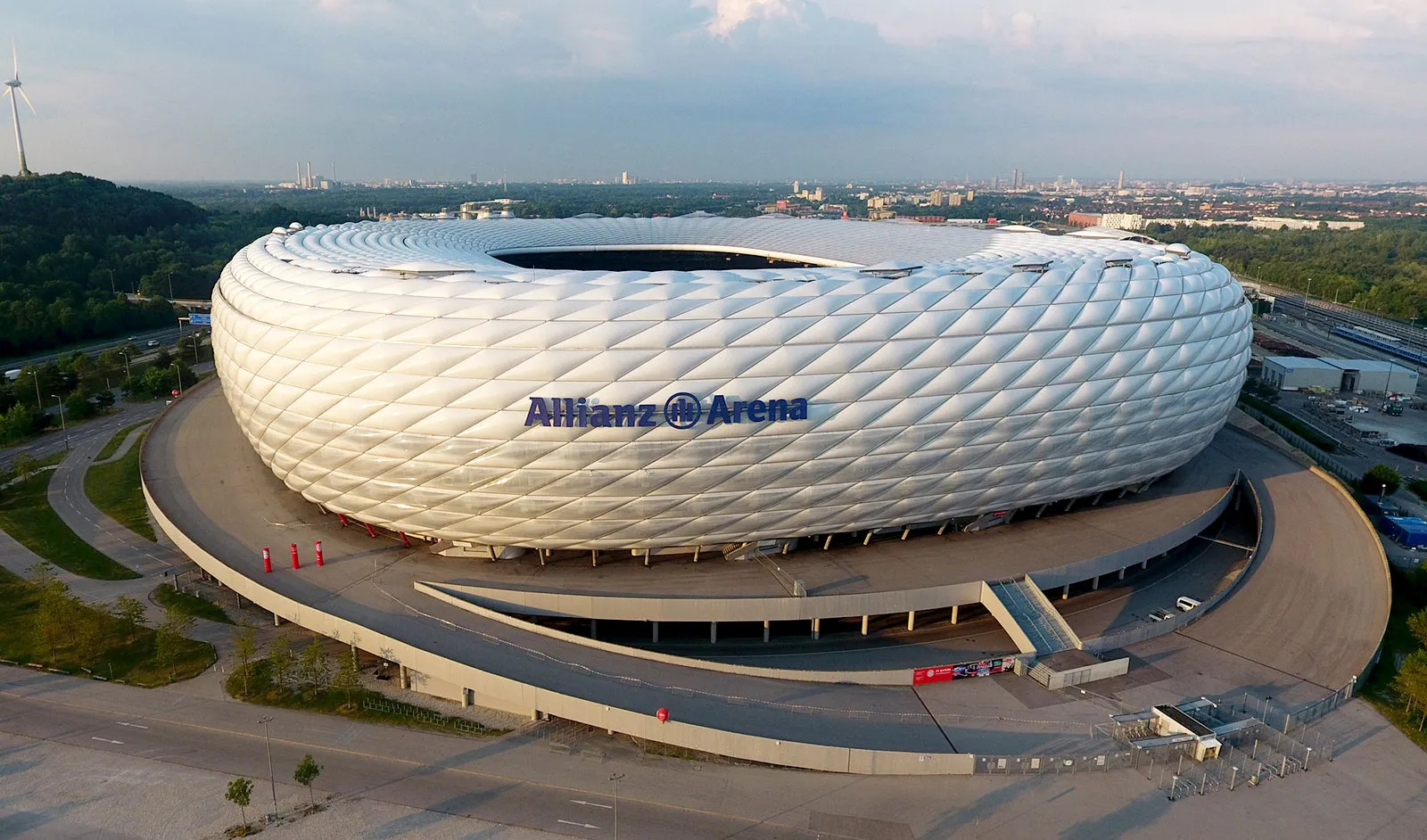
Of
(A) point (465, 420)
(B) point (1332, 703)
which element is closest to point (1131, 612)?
(B) point (1332, 703)

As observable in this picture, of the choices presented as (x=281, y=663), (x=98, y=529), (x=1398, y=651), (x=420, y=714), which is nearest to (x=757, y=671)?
(x=420, y=714)

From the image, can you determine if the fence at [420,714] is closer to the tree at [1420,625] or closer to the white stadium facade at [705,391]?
the white stadium facade at [705,391]

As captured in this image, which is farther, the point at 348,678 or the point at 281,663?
the point at 281,663

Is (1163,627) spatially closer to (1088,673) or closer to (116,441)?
(1088,673)

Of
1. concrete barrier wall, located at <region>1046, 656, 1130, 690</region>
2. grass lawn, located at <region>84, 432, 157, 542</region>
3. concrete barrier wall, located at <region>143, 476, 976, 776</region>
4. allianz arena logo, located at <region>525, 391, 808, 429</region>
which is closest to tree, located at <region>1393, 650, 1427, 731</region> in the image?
concrete barrier wall, located at <region>1046, 656, 1130, 690</region>

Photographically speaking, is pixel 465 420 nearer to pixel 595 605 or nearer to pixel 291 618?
pixel 595 605

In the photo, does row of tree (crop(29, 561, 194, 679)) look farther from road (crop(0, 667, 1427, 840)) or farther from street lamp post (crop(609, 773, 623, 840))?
street lamp post (crop(609, 773, 623, 840))
